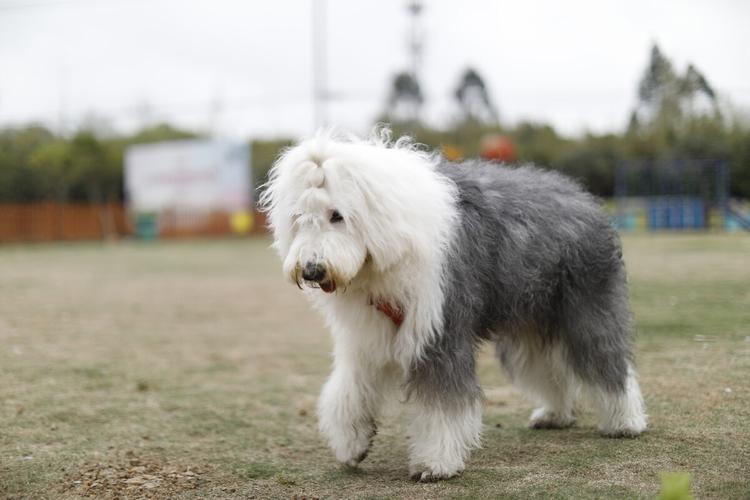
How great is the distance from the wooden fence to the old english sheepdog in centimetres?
3172

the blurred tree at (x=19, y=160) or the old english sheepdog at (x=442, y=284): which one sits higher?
the blurred tree at (x=19, y=160)

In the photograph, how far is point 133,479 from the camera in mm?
4246

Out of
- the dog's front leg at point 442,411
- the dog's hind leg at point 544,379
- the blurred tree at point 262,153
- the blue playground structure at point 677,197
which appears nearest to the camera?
the dog's front leg at point 442,411

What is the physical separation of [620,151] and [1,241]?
85.9 feet

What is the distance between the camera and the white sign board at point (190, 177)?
1421 inches

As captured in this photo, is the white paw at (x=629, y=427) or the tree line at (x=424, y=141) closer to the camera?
the white paw at (x=629, y=427)

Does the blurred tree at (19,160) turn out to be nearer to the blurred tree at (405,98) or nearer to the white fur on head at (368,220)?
the blurred tree at (405,98)

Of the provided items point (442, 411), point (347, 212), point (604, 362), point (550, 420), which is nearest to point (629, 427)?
point (604, 362)

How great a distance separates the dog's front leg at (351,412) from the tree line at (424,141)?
935 inches

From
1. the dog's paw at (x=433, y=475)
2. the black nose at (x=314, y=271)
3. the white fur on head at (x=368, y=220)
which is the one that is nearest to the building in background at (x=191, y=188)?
the white fur on head at (x=368, y=220)

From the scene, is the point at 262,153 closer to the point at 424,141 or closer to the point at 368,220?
the point at 424,141

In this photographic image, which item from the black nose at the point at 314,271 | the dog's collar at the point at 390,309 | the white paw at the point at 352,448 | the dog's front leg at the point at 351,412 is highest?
the black nose at the point at 314,271

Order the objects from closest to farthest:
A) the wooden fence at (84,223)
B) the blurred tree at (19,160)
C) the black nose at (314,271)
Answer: the black nose at (314,271) < the wooden fence at (84,223) < the blurred tree at (19,160)

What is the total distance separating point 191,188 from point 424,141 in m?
12.4
